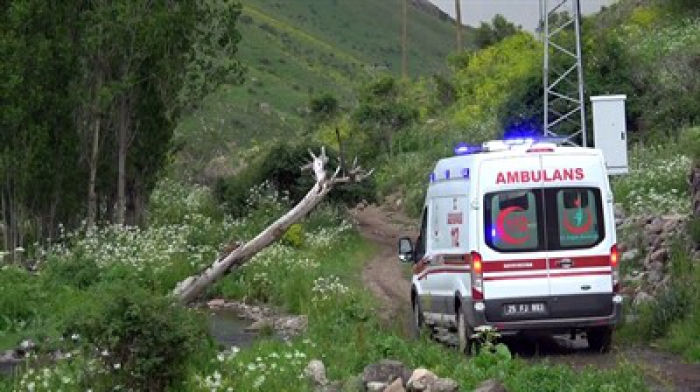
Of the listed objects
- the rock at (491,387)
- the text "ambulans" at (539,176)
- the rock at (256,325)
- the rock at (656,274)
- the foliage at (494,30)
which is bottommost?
the rock at (256,325)

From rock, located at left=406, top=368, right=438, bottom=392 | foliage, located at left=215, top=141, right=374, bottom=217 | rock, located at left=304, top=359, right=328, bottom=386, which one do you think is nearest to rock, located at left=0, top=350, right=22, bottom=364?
rock, located at left=304, top=359, right=328, bottom=386

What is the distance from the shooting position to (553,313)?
14391 millimetres

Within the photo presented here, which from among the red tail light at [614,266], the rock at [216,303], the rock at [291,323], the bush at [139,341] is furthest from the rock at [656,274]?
the rock at [216,303]

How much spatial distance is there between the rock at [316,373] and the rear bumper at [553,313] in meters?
2.28

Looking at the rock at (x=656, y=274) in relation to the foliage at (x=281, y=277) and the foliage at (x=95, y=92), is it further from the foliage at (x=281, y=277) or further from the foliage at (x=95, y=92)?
the foliage at (x=95, y=92)

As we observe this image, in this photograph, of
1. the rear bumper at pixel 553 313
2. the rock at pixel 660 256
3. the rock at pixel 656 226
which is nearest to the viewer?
the rear bumper at pixel 553 313

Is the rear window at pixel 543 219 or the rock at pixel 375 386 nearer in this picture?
the rock at pixel 375 386

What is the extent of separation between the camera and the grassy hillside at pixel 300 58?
83.6 meters

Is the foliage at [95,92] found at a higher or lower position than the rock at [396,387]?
higher

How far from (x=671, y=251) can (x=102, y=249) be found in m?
15.3

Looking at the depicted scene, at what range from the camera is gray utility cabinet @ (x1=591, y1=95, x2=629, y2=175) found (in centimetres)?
2702

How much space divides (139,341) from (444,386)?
315 cm

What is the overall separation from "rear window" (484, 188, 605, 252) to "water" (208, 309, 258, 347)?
5.86m

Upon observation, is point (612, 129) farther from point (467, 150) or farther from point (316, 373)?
point (316, 373)
